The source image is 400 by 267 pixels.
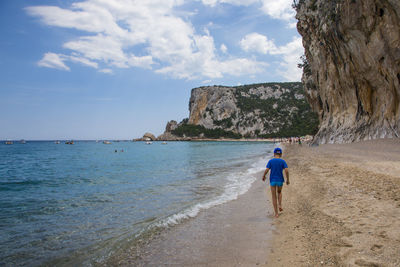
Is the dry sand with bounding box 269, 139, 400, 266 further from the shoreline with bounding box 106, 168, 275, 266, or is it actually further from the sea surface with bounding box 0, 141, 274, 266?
the sea surface with bounding box 0, 141, 274, 266

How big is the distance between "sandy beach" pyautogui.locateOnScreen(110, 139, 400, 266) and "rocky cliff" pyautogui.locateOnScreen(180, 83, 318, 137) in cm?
13475

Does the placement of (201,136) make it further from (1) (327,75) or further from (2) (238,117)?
(1) (327,75)

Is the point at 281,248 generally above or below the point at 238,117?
below

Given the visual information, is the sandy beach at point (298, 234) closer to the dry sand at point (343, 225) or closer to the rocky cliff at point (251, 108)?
the dry sand at point (343, 225)

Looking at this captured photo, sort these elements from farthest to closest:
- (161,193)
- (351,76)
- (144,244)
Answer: (351,76), (161,193), (144,244)

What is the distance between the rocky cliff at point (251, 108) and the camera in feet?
465

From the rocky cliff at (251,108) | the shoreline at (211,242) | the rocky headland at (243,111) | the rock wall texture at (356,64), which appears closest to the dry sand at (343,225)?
the shoreline at (211,242)

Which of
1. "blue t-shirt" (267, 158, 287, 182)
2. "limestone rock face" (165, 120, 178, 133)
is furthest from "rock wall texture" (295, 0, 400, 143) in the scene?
"limestone rock face" (165, 120, 178, 133)

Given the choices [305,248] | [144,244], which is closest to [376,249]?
[305,248]

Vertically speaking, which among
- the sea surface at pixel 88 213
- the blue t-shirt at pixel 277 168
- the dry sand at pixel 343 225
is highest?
the blue t-shirt at pixel 277 168

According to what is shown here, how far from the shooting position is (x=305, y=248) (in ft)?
14.1

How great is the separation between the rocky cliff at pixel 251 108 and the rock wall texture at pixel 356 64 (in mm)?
106641

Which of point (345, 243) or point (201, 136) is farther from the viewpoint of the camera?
point (201, 136)

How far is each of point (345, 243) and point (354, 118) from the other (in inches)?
1103
